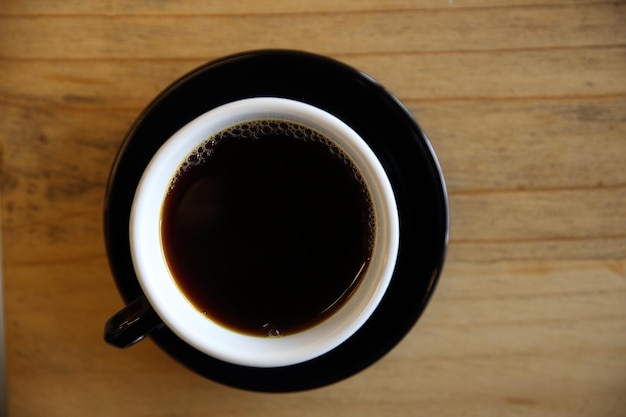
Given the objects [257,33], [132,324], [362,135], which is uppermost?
[257,33]

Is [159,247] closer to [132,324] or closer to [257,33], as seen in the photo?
[132,324]

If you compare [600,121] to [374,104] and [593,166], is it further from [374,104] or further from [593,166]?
[374,104]

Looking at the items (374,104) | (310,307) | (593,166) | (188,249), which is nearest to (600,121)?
(593,166)

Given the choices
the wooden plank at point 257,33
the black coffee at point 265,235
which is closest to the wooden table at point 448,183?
the wooden plank at point 257,33

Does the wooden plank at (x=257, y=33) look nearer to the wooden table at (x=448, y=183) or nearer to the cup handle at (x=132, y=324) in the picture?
the wooden table at (x=448, y=183)

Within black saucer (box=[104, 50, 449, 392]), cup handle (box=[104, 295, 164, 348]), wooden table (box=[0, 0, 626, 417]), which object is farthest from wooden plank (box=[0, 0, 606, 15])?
cup handle (box=[104, 295, 164, 348])

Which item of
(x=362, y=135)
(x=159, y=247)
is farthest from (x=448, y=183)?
(x=159, y=247)
